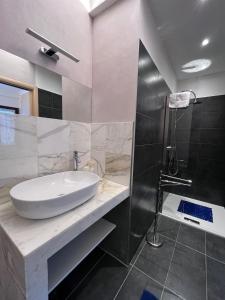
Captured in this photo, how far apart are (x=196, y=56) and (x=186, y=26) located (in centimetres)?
68

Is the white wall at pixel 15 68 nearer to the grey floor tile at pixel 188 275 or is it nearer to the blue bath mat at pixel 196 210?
the grey floor tile at pixel 188 275

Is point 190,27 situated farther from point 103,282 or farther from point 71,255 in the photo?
point 103,282

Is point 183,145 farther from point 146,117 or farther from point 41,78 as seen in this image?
point 41,78

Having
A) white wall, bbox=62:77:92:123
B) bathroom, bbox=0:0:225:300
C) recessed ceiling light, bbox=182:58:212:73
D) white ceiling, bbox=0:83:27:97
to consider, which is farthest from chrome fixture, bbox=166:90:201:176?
white ceiling, bbox=0:83:27:97

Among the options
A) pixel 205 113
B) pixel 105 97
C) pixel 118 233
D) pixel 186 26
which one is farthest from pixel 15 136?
pixel 205 113

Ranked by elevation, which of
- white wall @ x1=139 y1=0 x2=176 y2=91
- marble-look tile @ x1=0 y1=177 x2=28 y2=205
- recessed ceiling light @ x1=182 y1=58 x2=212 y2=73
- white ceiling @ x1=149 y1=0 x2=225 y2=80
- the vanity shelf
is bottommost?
the vanity shelf

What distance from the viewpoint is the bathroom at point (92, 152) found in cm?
74

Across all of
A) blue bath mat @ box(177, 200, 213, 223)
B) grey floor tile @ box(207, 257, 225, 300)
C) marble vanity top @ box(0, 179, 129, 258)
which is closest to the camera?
marble vanity top @ box(0, 179, 129, 258)

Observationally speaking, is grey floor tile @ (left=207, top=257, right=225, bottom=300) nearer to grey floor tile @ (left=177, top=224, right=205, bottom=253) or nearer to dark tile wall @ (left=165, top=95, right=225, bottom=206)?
grey floor tile @ (left=177, top=224, right=205, bottom=253)

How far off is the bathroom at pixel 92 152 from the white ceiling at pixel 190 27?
0.01m

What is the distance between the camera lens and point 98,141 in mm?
1440

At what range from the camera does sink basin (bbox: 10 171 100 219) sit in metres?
0.64

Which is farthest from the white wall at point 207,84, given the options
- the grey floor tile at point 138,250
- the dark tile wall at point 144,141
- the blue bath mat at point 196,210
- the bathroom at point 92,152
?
the grey floor tile at point 138,250

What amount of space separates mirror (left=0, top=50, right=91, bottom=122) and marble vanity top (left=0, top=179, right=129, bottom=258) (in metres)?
0.64
